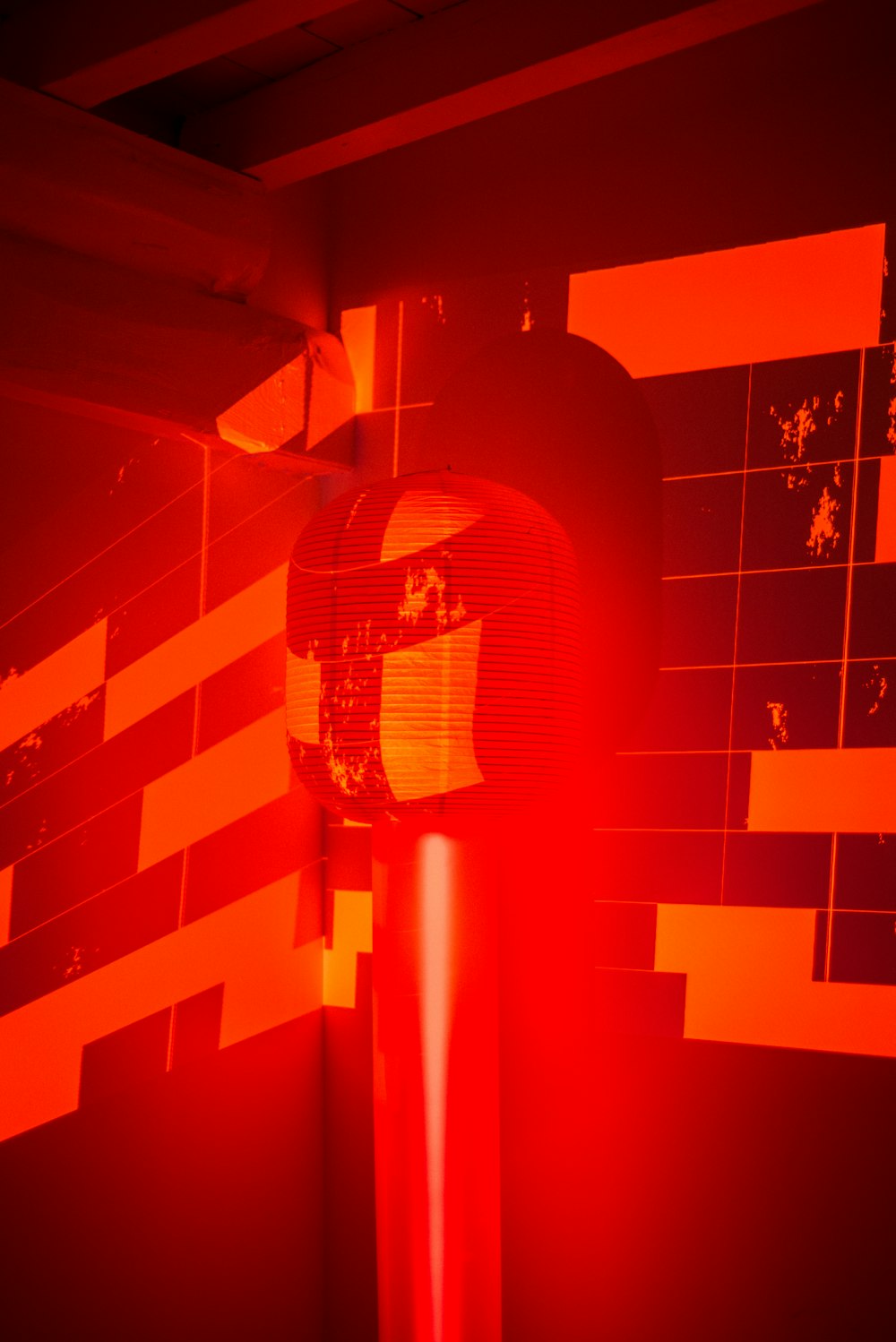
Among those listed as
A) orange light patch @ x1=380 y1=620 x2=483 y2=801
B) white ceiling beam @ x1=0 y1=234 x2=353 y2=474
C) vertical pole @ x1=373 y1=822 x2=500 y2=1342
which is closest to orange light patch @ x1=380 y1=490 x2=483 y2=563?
orange light patch @ x1=380 y1=620 x2=483 y2=801

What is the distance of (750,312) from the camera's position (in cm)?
232

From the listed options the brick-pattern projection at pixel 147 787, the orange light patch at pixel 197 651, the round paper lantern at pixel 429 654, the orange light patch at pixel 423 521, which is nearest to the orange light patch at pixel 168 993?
the brick-pattern projection at pixel 147 787

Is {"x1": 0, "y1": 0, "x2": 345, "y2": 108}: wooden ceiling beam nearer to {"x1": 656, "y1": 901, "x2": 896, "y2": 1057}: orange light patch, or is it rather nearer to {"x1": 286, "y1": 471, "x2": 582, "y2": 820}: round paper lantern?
{"x1": 286, "y1": 471, "x2": 582, "y2": 820}: round paper lantern

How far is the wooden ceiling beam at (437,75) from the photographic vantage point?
2.01 m

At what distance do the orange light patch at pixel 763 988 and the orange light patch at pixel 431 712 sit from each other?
66 centimetres

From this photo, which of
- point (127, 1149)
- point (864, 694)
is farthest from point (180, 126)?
point (127, 1149)

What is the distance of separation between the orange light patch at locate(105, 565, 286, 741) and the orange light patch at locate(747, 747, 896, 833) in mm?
1090

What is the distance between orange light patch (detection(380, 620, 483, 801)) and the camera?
1.92m

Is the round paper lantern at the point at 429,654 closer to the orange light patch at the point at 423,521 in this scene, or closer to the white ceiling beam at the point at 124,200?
the orange light patch at the point at 423,521

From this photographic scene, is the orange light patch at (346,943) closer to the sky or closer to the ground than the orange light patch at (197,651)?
closer to the ground

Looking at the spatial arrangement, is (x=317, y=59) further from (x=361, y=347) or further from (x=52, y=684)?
(x=52, y=684)

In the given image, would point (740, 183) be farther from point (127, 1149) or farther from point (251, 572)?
point (127, 1149)

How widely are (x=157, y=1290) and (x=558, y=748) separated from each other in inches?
53.2

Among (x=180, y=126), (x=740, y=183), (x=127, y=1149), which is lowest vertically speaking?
(x=127, y=1149)
